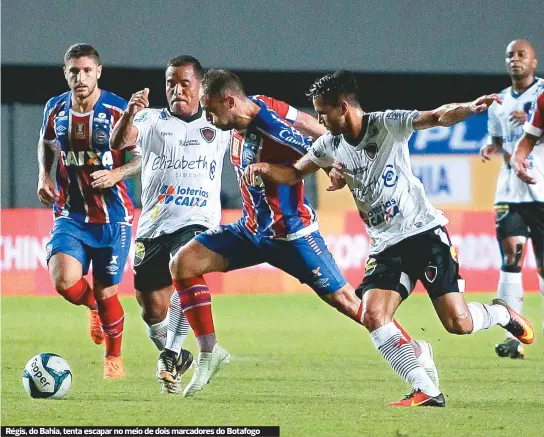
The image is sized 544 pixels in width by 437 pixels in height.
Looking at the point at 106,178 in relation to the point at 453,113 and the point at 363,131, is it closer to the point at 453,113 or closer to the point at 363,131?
the point at 363,131

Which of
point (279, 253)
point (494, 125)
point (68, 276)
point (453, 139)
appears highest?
point (453, 139)

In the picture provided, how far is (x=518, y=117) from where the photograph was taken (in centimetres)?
955

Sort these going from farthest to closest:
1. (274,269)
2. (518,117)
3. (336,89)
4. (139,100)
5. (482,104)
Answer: (274,269), (518,117), (139,100), (336,89), (482,104)

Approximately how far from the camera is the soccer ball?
Result: 674 cm

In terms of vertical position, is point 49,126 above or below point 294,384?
above

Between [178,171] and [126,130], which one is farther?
[178,171]

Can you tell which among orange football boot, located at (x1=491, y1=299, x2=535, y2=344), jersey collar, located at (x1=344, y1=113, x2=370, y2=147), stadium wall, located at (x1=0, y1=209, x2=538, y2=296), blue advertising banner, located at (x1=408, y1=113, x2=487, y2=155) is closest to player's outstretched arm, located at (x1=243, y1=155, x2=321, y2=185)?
jersey collar, located at (x1=344, y1=113, x2=370, y2=147)

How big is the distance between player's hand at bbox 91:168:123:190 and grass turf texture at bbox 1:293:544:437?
4.13ft

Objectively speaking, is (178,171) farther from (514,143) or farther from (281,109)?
(514,143)

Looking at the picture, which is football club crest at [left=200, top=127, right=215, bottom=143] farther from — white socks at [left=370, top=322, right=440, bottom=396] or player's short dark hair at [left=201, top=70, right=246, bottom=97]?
white socks at [left=370, top=322, right=440, bottom=396]

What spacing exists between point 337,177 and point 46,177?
7.75 feet

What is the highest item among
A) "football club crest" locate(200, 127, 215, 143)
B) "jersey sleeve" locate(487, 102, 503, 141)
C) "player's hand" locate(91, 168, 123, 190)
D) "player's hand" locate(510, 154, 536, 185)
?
"jersey sleeve" locate(487, 102, 503, 141)

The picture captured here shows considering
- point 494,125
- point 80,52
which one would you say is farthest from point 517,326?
point 80,52

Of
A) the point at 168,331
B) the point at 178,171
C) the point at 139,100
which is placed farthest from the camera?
the point at 178,171
